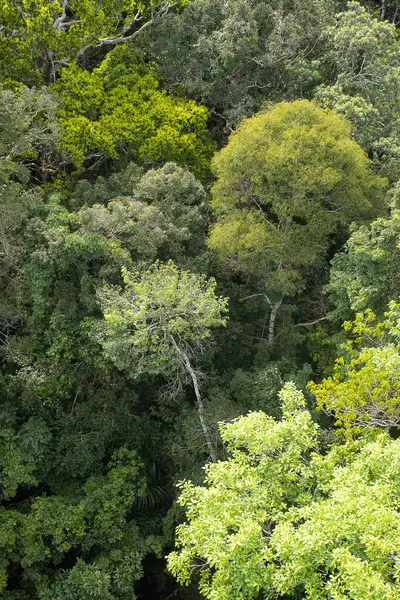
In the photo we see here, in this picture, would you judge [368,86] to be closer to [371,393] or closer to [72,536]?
[371,393]

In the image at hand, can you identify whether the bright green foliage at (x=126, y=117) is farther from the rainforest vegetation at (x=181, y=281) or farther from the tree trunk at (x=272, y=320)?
the tree trunk at (x=272, y=320)

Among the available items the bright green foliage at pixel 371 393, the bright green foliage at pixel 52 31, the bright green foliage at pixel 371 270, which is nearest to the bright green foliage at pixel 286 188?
the bright green foliage at pixel 371 270

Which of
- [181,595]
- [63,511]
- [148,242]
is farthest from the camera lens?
[181,595]

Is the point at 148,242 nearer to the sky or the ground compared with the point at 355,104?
nearer to the ground

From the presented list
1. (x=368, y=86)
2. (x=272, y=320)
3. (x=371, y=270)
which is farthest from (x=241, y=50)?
(x=272, y=320)

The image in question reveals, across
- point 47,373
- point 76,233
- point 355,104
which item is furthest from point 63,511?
point 355,104

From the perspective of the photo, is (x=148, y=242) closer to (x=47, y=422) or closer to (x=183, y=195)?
(x=183, y=195)

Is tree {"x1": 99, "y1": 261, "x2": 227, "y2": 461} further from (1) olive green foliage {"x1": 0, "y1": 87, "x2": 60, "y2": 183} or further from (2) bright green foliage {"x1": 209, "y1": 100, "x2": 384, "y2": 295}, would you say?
(1) olive green foliage {"x1": 0, "y1": 87, "x2": 60, "y2": 183}
